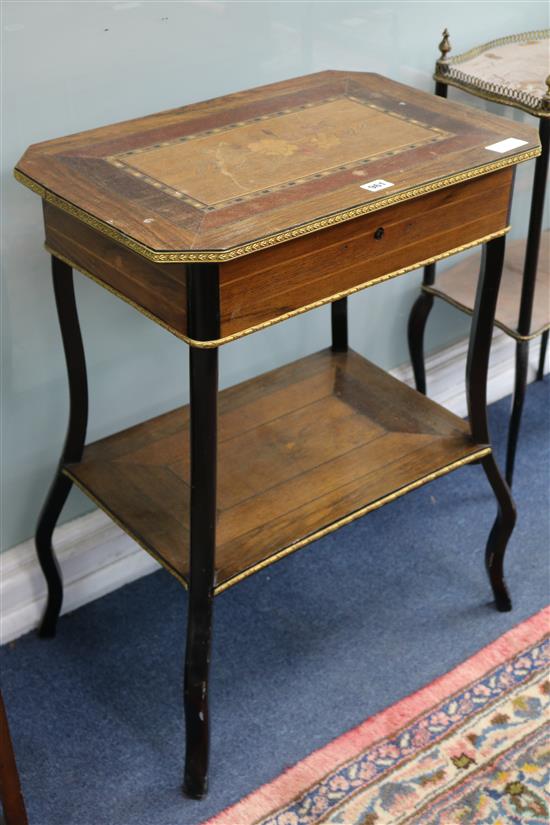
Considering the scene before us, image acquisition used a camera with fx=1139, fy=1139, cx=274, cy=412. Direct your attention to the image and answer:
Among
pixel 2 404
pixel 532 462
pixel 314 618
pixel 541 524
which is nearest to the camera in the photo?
pixel 2 404

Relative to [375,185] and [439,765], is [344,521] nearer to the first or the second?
[439,765]

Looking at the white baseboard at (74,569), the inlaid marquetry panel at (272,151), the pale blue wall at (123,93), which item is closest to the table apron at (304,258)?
the inlaid marquetry panel at (272,151)

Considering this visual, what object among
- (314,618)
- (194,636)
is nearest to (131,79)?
(194,636)

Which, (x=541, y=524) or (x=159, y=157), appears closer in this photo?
(x=159, y=157)

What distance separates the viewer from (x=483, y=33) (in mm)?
2625

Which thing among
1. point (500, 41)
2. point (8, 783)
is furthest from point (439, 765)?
point (500, 41)

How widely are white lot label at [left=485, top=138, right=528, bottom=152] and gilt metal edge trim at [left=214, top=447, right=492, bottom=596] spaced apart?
594mm

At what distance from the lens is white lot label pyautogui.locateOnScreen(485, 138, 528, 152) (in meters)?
1.82

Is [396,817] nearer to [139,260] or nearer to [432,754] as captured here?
[432,754]

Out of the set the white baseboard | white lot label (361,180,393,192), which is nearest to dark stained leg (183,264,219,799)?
white lot label (361,180,393,192)

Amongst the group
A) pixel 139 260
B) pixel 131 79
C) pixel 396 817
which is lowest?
pixel 396 817

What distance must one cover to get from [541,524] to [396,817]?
0.90m

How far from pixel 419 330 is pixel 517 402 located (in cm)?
29

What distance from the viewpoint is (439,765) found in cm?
204
